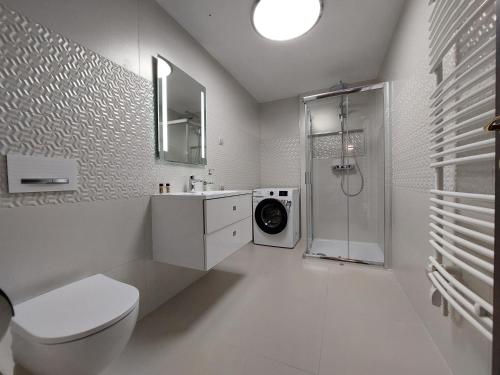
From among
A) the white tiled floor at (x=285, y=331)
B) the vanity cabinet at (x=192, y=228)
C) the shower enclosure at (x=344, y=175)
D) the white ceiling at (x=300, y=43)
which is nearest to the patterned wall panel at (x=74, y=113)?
the vanity cabinet at (x=192, y=228)

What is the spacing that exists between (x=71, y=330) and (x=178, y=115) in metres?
1.58

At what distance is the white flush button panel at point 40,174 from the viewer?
0.89 m

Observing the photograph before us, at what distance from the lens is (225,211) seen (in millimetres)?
1602

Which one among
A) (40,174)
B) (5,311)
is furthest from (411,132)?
(5,311)

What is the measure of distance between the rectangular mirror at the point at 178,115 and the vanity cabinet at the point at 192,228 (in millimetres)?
464

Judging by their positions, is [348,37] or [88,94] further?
[348,37]

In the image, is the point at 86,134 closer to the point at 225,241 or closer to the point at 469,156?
the point at 225,241

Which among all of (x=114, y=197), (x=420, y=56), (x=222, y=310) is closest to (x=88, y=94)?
(x=114, y=197)

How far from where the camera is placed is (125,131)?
1.37 m

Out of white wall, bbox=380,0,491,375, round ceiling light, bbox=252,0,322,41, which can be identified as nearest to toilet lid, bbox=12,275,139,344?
white wall, bbox=380,0,491,375

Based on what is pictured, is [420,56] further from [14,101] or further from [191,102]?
[14,101]

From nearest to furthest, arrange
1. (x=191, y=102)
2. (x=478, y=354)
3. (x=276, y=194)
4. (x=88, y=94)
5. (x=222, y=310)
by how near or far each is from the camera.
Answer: (x=478, y=354) < (x=88, y=94) < (x=222, y=310) < (x=191, y=102) < (x=276, y=194)

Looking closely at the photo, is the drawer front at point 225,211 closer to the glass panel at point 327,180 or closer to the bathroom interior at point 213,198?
the bathroom interior at point 213,198

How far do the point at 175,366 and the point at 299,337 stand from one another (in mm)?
739
